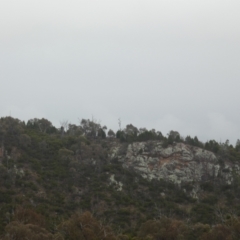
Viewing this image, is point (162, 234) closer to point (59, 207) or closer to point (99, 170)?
point (59, 207)

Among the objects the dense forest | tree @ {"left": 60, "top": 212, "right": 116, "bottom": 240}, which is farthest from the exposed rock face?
tree @ {"left": 60, "top": 212, "right": 116, "bottom": 240}

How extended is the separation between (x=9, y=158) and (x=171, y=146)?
26011 mm

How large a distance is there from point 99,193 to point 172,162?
14.8 meters

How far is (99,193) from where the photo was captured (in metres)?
58.7

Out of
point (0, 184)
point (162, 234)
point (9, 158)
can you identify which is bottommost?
point (162, 234)

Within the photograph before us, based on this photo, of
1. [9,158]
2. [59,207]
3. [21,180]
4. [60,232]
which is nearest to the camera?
[60,232]

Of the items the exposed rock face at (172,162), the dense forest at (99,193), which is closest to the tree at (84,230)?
the dense forest at (99,193)

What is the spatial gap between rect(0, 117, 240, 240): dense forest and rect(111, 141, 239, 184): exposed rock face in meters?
1.18

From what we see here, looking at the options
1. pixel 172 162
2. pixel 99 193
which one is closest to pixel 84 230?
pixel 99 193

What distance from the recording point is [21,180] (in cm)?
5747

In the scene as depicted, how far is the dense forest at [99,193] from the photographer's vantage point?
4309cm

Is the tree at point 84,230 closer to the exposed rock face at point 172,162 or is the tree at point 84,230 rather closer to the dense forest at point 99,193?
the dense forest at point 99,193

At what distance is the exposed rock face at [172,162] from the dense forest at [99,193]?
118 centimetres

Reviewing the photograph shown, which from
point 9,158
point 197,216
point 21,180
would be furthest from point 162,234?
point 9,158
